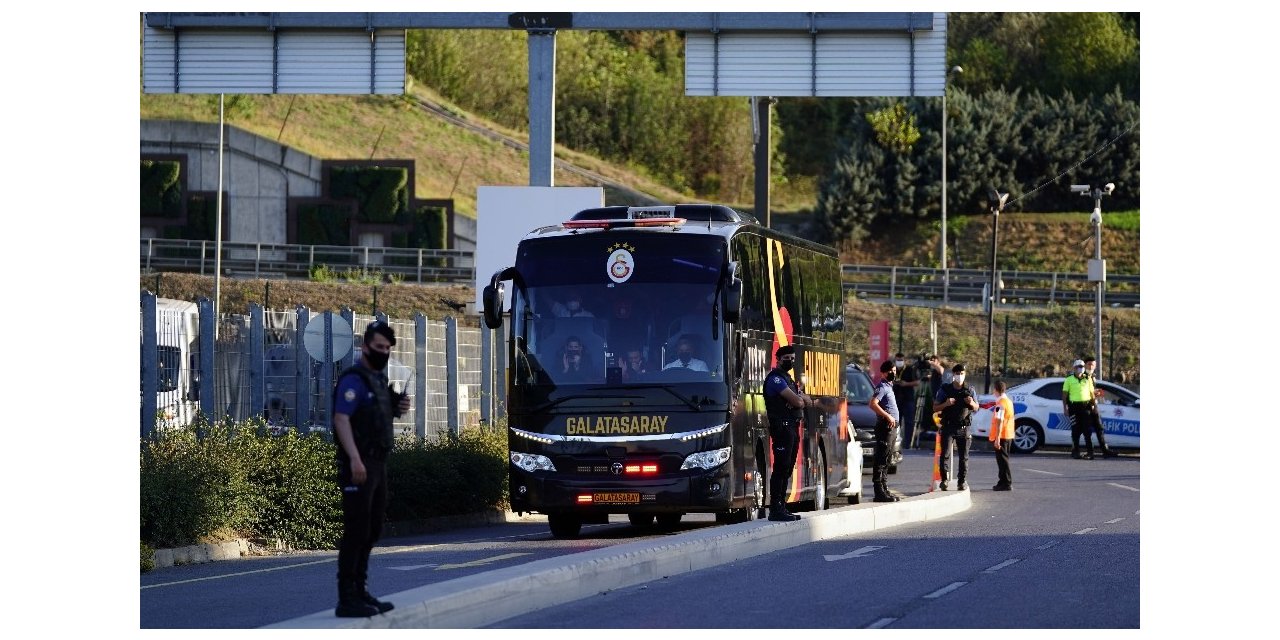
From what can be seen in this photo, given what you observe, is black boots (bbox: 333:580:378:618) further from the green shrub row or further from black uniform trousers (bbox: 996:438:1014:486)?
black uniform trousers (bbox: 996:438:1014:486)

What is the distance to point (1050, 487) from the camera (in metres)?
29.7

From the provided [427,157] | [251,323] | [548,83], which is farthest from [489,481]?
[427,157]

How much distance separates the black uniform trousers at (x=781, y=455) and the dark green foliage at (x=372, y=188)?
52.5m

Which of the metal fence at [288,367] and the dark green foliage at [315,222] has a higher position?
the dark green foliage at [315,222]

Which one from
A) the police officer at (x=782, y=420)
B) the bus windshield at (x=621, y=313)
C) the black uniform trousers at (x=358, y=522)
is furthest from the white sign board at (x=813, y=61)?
the black uniform trousers at (x=358, y=522)

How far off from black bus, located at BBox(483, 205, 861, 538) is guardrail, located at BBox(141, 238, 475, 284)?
45.8 metres

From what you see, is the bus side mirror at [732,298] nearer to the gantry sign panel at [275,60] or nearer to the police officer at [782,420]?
the police officer at [782,420]

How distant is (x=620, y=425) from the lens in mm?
20016

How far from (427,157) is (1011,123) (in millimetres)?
25878

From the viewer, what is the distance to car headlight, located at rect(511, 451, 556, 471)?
20.2 m

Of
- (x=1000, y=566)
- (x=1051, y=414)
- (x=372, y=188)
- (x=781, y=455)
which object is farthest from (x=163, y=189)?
(x=1000, y=566)

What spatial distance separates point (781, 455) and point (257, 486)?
5202 millimetres

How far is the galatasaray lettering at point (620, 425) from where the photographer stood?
1998 centimetres

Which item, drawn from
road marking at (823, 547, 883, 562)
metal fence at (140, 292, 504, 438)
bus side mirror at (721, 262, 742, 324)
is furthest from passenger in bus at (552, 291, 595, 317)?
road marking at (823, 547, 883, 562)
